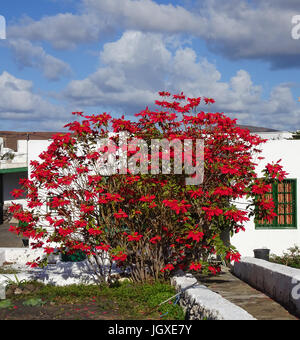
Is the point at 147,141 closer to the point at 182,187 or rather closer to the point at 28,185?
the point at 182,187

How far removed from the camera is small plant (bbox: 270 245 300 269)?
12.5 m

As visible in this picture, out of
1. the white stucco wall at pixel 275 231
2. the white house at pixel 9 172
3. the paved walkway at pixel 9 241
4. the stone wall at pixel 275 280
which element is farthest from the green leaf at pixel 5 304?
the white house at pixel 9 172

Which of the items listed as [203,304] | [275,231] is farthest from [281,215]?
[203,304]

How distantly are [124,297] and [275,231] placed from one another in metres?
Answer: 6.18

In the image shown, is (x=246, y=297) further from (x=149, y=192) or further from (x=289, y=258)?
(x=289, y=258)

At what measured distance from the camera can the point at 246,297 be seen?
369 inches

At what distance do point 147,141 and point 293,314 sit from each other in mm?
4153

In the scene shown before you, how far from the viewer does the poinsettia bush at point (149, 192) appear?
29.5 feet

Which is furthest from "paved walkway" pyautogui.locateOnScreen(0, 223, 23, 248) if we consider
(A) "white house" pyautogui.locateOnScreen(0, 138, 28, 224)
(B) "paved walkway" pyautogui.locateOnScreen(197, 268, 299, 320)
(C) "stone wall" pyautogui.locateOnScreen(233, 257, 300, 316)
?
(C) "stone wall" pyautogui.locateOnScreen(233, 257, 300, 316)

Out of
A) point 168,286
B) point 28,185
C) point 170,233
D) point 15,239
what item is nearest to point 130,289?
point 168,286

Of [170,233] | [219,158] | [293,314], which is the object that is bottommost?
[293,314]

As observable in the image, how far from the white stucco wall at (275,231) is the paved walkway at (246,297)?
1.51m

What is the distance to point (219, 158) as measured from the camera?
363 inches

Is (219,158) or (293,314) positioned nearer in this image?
(293,314)
